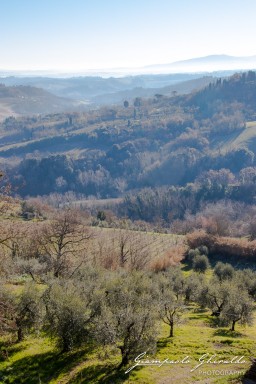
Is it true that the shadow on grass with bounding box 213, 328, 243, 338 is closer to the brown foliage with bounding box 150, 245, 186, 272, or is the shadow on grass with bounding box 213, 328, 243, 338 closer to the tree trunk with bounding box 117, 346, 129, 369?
the tree trunk with bounding box 117, 346, 129, 369

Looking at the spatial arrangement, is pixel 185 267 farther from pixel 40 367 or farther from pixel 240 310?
pixel 40 367

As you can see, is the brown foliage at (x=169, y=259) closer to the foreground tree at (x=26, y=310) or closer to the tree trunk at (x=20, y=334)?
the tree trunk at (x=20, y=334)

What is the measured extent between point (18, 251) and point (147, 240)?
127 feet

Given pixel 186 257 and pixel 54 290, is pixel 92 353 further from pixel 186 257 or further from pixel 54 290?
pixel 186 257

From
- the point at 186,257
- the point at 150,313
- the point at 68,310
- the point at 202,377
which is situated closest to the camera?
the point at 202,377

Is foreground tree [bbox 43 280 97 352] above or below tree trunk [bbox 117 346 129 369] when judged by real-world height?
above

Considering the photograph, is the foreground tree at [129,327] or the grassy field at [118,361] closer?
the grassy field at [118,361]

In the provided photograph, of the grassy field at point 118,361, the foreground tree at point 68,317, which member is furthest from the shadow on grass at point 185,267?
the foreground tree at point 68,317

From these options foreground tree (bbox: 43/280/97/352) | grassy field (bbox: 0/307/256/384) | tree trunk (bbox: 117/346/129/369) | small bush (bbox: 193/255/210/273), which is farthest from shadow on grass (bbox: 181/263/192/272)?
tree trunk (bbox: 117/346/129/369)

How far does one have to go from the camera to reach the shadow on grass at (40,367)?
27.6 meters

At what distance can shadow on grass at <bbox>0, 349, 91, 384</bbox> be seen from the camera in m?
27.6

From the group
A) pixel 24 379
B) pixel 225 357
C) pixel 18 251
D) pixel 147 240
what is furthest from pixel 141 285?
pixel 147 240

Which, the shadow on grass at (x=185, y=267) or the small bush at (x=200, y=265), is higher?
the small bush at (x=200, y=265)

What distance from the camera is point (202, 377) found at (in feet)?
83.5
